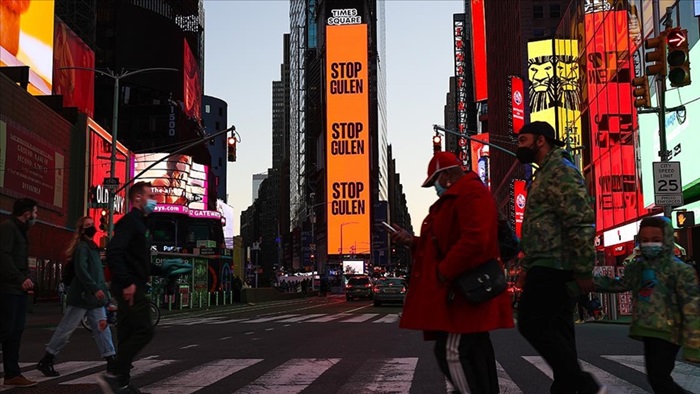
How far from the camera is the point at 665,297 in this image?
524cm

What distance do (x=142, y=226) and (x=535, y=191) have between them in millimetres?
3297

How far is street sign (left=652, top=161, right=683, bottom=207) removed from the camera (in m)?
14.5

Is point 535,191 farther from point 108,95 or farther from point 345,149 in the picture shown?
point 345,149

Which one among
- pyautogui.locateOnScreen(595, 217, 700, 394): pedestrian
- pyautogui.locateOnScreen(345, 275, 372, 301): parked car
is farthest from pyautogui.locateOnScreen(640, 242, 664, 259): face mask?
pyautogui.locateOnScreen(345, 275, 372, 301): parked car

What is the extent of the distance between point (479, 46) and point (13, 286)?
110 meters

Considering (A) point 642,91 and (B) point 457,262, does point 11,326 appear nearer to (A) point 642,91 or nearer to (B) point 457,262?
(B) point 457,262

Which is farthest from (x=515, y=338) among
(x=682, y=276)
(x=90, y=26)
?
(x=90, y=26)

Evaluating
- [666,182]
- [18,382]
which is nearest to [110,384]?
[18,382]

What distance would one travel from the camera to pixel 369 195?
127 meters

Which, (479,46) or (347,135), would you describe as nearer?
(479,46)

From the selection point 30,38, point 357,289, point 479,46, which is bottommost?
point 357,289

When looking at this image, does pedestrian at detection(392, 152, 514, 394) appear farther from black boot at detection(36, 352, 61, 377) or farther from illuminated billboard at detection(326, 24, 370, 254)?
illuminated billboard at detection(326, 24, 370, 254)

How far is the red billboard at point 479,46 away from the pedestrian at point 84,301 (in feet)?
350

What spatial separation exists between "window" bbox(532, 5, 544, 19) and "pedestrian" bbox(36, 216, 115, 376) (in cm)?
6940
